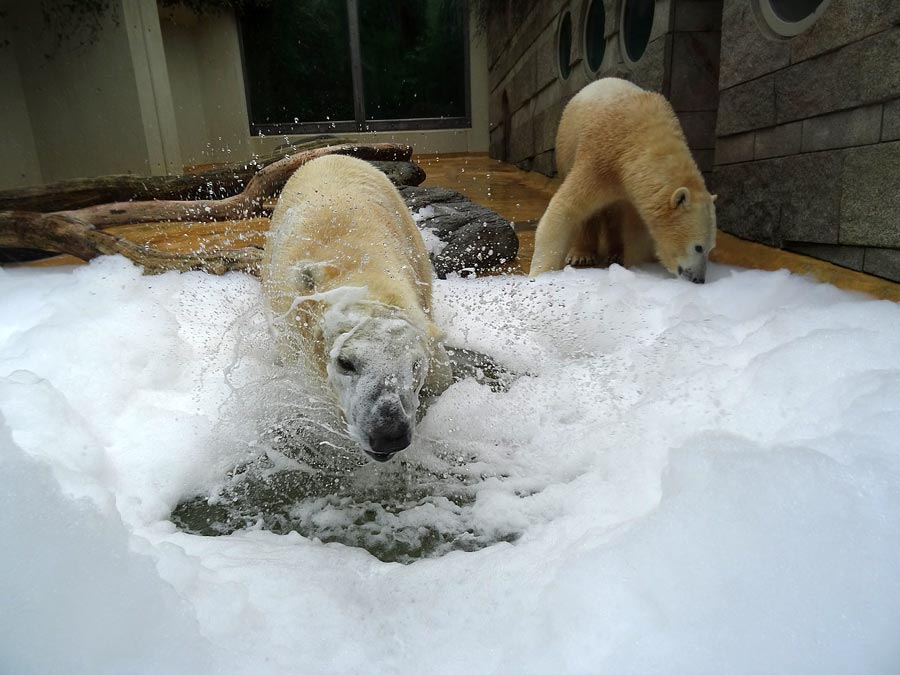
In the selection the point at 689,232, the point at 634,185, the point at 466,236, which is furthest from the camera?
the point at 466,236

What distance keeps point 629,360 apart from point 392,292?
1279 millimetres

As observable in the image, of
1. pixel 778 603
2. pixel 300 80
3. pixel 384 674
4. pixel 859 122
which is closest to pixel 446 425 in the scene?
pixel 384 674

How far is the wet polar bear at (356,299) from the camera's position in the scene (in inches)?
59.1

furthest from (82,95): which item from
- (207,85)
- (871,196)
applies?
(871,196)

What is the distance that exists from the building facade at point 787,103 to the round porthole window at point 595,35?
0.14 ft

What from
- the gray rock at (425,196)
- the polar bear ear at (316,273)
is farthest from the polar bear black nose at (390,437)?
the gray rock at (425,196)

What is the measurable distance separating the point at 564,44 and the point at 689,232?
471 centimetres

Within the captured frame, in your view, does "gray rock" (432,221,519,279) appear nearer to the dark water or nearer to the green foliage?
the dark water

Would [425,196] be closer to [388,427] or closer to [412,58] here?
[388,427]

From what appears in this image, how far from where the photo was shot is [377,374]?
4.90 feet

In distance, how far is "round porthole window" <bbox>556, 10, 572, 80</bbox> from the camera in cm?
684

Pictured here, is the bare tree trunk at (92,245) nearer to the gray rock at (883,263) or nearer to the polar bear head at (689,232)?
the polar bear head at (689,232)

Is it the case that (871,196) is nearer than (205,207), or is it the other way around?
(871,196)

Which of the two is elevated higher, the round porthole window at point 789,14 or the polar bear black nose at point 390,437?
the round porthole window at point 789,14
